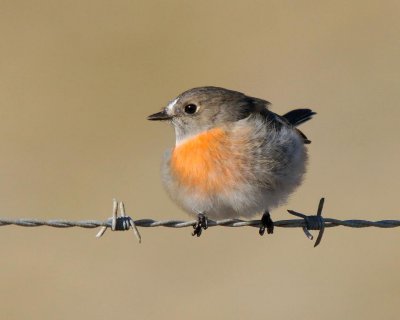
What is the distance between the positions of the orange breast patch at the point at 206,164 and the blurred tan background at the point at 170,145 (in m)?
4.75

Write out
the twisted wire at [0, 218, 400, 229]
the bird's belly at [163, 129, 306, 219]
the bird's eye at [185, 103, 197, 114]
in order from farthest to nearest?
the bird's eye at [185, 103, 197, 114], the bird's belly at [163, 129, 306, 219], the twisted wire at [0, 218, 400, 229]

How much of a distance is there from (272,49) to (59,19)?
179 inches

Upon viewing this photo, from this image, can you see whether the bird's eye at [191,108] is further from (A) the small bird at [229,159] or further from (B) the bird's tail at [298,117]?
(B) the bird's tail at [298,117]

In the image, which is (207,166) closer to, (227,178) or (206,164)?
(206,164)

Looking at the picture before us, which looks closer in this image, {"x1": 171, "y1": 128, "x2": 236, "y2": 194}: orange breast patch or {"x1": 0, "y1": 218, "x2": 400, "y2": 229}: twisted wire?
{"x1": 0, "y1": 218, "x2": 400, "y2": 229}: twisted wire

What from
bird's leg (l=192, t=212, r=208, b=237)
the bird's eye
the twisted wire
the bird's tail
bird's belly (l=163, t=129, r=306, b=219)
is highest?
the bird's tail

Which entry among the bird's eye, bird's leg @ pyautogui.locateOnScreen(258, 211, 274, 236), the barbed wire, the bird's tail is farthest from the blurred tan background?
the barbed wire

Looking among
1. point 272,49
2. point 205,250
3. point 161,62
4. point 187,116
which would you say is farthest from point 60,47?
point 187,116

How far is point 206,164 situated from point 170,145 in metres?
8.62

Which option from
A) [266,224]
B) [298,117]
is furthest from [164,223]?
[298,117]

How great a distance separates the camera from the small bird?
300 inches

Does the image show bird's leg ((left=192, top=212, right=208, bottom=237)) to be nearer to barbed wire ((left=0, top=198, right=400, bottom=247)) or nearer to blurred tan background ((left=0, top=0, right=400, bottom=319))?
barbed wire ((left=0, top=198, right=400, bottom=247))

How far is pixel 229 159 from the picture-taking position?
25.0 feet

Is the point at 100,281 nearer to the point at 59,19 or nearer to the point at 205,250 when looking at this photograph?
the point at 205,250
